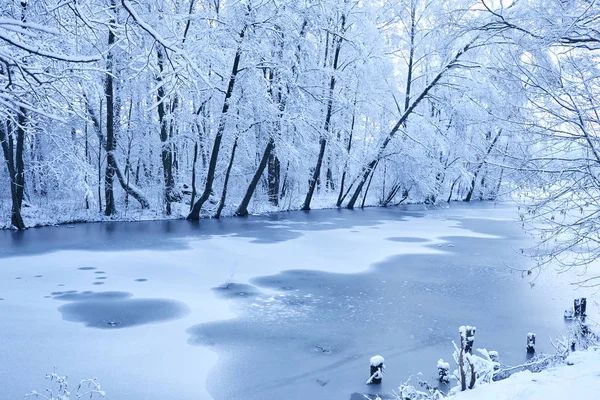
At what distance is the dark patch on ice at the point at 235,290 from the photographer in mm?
8547

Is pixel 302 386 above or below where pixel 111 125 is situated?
below

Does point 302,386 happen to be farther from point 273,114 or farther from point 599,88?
point 273,114

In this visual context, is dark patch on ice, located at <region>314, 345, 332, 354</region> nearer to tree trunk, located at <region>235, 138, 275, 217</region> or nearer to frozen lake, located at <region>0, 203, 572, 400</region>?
frozen lake, located at <region>0, 203, 572, 400</region>

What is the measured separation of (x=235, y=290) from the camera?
8883 millimetres

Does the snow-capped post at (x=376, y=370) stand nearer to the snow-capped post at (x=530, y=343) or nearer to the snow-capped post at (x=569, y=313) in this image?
the snow-capped post at (x=530, y=343)

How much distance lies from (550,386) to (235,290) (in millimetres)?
5754

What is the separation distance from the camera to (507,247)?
14547mm

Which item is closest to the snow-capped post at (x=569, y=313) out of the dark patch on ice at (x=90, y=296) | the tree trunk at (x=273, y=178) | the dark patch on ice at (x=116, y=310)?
the dark patch on ice at (x=116, y=310)

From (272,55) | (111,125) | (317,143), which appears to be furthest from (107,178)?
(317,143)

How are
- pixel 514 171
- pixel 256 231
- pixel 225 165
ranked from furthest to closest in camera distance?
1. pixel 225 165
2. pixel 256 231
3. pixel 514 171

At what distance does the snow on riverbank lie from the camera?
4.14 meters

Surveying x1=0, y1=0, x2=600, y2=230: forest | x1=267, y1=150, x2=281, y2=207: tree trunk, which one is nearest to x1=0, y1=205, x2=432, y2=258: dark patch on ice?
x1=0, y1=0, x2=600, y2=230: forest

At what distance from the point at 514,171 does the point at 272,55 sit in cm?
1553

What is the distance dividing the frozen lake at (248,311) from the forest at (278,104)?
2.33m
